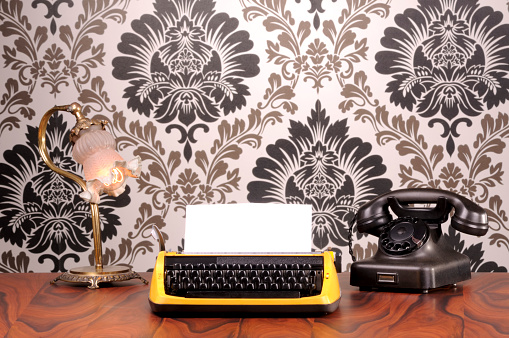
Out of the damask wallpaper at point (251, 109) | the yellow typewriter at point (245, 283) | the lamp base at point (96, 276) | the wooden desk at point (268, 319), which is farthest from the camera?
the damask wallpaper at point (251, 109)

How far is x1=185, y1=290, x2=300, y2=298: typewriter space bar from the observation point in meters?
1.19

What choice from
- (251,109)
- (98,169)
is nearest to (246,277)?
(98,169)

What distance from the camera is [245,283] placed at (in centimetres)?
122

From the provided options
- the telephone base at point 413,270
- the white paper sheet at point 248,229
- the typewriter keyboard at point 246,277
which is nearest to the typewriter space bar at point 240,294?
the typewriter keyboard at point 246,277

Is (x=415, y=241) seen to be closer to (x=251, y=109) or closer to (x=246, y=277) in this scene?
(x=246, y=277)

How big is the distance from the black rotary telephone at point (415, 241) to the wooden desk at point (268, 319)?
32mm

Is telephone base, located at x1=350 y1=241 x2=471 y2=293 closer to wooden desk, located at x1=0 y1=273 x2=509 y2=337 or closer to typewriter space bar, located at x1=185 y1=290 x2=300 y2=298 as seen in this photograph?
wooden desk, located at x1=0 y1=273 x2=509 y2=337

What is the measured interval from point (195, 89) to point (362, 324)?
1.46 meters

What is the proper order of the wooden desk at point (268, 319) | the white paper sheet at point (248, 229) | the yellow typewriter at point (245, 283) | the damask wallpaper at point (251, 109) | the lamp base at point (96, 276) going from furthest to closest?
the damask wallpaper at point (251, 109), the lamp base at point (96, 276), the white paper sheet at point (248, 229), the yellow typewriter at point (245, 283), the wooden desk at point (268, 319)

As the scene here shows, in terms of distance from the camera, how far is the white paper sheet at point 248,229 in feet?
4.30

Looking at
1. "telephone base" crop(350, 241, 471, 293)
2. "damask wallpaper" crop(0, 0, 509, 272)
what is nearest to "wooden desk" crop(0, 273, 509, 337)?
"telephone base" crop(350, 241, 471, 293)

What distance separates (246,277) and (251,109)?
4.06 ft

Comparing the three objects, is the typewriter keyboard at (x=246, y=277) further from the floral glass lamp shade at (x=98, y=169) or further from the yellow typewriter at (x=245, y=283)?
the floral glass lamp shade at (x=98, y=169)

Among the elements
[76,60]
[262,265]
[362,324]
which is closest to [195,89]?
[76,60]
